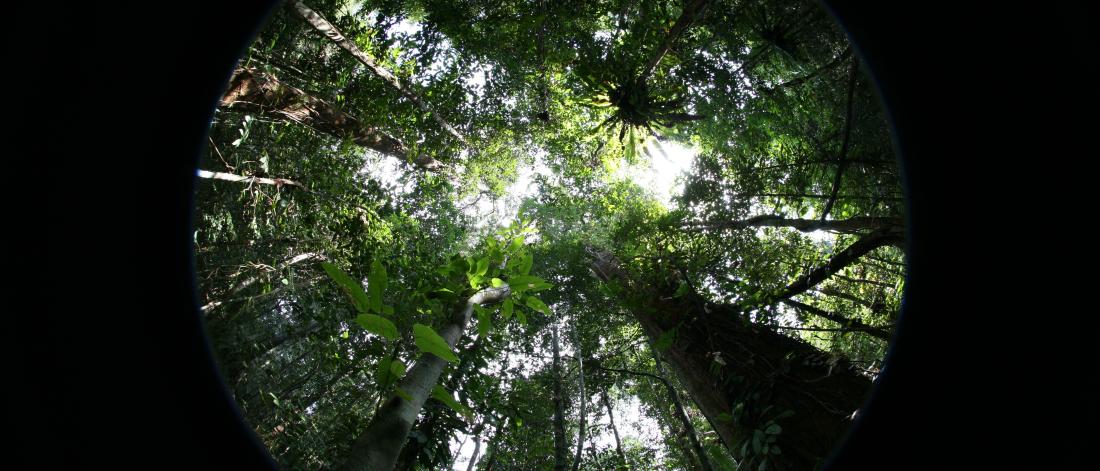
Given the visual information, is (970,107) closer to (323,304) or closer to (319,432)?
(319,432)

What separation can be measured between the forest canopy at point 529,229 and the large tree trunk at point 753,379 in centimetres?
1

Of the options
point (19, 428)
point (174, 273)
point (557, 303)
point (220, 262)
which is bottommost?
point (19, 428)

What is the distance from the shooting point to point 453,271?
7.02 feet

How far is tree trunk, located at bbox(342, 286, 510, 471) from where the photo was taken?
118 cm

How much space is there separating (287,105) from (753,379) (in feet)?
13.3

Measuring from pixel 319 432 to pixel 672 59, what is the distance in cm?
523

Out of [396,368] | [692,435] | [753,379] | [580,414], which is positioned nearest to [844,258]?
[753,379]

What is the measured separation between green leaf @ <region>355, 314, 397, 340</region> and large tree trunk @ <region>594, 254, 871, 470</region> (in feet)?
6.01

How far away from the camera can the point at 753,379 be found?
7.51ft

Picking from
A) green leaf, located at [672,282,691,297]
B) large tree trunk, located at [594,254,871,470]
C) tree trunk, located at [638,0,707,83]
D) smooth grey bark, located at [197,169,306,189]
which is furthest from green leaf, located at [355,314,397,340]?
tree trunk, located at [638,0,707,83]

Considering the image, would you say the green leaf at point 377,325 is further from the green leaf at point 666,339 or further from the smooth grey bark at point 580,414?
the smooth grey bark at point 580,414

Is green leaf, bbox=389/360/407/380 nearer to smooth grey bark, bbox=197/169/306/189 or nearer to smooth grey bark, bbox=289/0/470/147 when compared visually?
smooth grey bark, bbox=197/169/306/189

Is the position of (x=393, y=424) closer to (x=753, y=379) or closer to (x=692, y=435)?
(x=753, y=379)

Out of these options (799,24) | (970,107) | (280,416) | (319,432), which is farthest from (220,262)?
(799,24)
